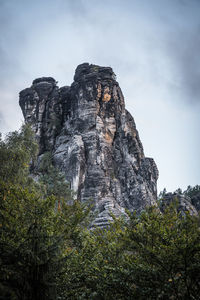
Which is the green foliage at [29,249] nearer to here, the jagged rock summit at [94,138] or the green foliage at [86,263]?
the green foliage at [86,263]

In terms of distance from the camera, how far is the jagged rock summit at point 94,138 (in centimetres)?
3753

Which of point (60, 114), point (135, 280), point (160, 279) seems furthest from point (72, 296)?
point (60, 114)

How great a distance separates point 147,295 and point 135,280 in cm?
53

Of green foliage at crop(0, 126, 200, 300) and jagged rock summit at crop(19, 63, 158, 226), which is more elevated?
jagged rock summit at crop(19, 63, 158, 226)

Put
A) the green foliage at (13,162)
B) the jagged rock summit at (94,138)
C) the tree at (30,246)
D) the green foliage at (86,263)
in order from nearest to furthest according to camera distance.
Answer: the tree at (30,246), the green foliage at (86,263), the green foliage at (13,162), the jagged rock summit at (94,138)

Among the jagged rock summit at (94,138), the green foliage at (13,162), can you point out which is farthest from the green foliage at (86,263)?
the jagged rock summit at (94,138)

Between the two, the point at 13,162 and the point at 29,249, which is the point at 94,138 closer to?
the point at 13,162

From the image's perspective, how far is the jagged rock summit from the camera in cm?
3753

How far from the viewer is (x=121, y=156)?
145ft

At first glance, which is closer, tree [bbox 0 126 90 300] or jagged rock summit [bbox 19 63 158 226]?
tree [bbox 0 126 90 300]

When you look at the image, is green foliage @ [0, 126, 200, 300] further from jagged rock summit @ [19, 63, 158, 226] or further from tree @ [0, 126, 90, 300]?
jagged rock summit @ [19, 63, 158, 226]

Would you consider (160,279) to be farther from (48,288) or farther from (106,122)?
(106,122)

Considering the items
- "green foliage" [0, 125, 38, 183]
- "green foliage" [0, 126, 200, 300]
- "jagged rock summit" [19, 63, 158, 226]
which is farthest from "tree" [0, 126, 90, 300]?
"jagged rock summit" [19, 63, 158, 226]

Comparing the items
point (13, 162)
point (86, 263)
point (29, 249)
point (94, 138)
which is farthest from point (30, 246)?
point (94, 138)
